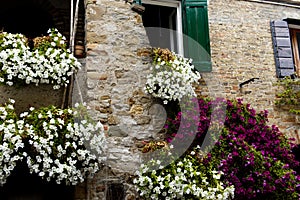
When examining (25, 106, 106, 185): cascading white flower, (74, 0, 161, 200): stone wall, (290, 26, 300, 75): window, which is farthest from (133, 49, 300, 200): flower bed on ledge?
(290, 26, 300, 75): window

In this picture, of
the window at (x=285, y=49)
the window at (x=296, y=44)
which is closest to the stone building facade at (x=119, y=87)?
the window at (x=285, y=49)

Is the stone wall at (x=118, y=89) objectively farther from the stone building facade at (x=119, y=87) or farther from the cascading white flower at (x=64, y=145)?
the cascading white flower at (x=64, y=145)

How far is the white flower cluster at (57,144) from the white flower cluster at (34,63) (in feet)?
1.41

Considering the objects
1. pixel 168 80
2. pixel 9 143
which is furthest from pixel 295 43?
pixel 9 143

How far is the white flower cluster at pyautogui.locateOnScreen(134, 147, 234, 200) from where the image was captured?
4816 mm

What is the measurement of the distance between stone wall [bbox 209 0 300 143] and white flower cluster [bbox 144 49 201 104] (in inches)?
65.1

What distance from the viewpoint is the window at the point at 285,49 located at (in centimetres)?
759

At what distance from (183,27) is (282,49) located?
2.15 metres

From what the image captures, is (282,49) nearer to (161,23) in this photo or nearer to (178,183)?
(161,23)

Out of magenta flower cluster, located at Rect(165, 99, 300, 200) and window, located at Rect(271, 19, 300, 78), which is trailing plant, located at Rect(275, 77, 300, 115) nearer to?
window, located at Rect(271, 19, 300, 78)

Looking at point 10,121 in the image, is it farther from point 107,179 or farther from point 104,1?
point 104,1

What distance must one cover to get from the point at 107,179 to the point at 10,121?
1346mm

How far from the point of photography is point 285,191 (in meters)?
5.71

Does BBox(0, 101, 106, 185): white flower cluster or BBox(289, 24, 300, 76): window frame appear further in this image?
BBox(289, 24, 300, 76): window frame
